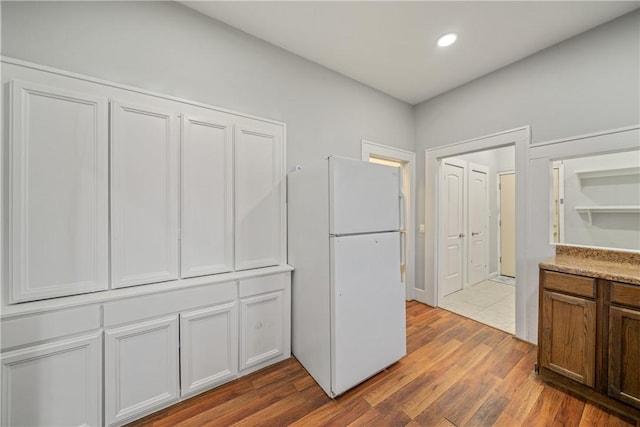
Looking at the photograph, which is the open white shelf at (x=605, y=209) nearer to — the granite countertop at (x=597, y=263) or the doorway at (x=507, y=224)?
the granite countertop at (x=597, y=263)

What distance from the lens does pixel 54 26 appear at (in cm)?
144

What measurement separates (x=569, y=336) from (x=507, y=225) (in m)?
3.57

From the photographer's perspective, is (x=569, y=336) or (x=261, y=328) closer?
(x=569, y=336)

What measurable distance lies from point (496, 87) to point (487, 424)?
319cm

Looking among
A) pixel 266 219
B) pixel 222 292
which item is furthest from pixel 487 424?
pixel 266 219

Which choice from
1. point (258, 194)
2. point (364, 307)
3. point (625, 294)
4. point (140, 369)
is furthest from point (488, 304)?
point (140, 369)

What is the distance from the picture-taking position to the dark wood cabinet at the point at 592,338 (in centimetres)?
155

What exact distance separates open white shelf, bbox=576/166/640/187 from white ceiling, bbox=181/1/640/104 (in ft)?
4.86

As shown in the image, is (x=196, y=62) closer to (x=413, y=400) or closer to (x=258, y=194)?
(x=258, y=194)

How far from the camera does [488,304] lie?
345cm

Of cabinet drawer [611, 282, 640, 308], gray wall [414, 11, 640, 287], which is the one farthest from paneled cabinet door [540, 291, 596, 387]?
gray wall [414, 11, 640, 287]

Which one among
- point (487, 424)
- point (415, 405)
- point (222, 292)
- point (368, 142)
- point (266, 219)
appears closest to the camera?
point (487, 424)

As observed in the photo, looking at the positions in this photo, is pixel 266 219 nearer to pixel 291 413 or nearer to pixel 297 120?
pixel 297 120

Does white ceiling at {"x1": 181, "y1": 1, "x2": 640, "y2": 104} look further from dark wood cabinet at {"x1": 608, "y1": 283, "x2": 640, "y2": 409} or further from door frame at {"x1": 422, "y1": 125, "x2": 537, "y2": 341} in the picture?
dark wood cabinet at {"x1": 608, "y1": 283, "x2": 640, "y2": 409}
